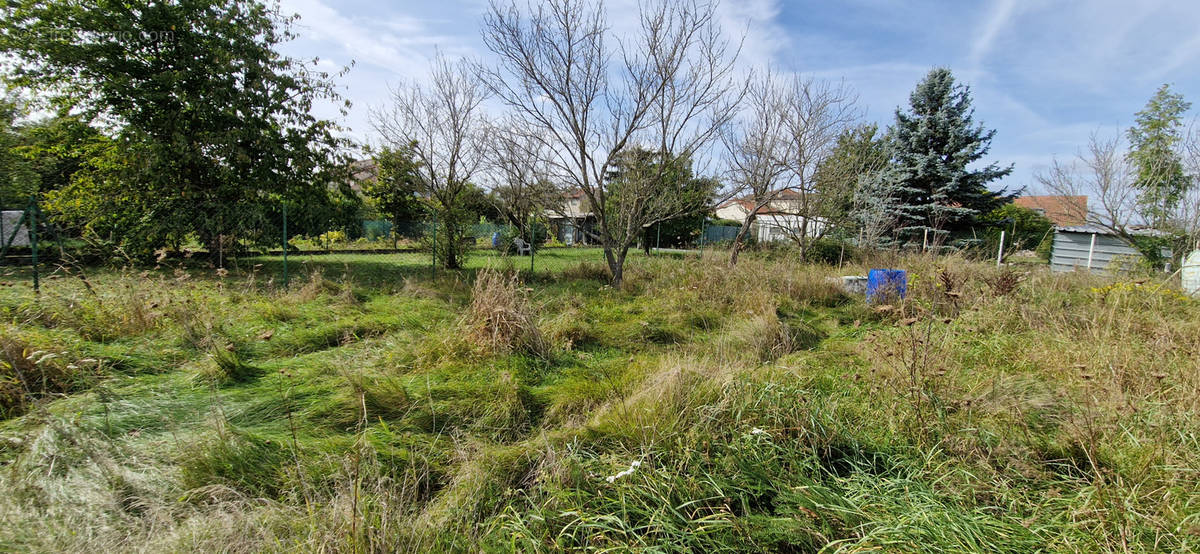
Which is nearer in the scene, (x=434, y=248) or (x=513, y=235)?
(x=434, y=248)

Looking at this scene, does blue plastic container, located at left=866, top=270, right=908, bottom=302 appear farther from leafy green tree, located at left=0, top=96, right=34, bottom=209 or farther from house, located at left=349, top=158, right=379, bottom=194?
leafy green tree, located at left=0, top=96, right=34, bottom=209

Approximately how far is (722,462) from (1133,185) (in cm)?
1967

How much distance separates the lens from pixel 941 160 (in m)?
16.7

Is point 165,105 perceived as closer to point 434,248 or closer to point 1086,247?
point 434,248

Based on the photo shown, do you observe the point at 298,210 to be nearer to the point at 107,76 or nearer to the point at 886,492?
the point at 107,76

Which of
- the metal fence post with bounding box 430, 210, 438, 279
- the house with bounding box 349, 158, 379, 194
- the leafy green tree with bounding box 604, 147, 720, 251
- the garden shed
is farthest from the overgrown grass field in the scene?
the garden shed

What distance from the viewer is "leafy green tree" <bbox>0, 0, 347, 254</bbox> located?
325 inches

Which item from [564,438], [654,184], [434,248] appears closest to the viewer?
[564,438]

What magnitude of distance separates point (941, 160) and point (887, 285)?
14.3 m

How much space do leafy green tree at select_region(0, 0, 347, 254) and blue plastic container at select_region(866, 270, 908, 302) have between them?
11546 mm

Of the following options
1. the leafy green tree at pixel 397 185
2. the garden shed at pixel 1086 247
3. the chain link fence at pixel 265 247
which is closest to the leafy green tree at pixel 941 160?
the garden shed at pixel 1086 247

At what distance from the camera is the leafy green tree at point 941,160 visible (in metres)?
16.3

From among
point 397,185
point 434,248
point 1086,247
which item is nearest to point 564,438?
point 434,248

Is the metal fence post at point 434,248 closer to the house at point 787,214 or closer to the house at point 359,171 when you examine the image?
the house at point 359,171
